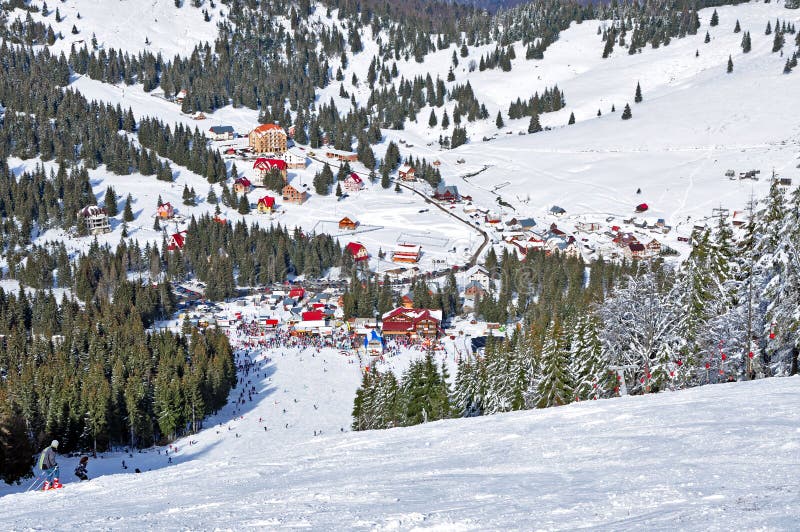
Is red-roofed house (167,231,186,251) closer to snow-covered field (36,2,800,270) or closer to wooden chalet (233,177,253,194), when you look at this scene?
snow-covered field (36,2,800,270)

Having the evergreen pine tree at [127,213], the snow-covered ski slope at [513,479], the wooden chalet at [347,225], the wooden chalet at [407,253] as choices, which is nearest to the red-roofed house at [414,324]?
the wooden chalet at [407,253]

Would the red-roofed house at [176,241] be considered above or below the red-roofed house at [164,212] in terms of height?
below

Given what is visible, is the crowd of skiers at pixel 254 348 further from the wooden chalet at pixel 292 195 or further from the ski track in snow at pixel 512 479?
the wooden chalet at pixel 292 195

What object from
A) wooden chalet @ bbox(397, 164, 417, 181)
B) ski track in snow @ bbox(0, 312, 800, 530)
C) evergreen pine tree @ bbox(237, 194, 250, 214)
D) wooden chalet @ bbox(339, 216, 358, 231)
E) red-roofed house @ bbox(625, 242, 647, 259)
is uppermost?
ski track in snow @ bbox(0, 312, 800, 530)

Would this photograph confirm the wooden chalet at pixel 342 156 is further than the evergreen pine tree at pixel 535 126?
No

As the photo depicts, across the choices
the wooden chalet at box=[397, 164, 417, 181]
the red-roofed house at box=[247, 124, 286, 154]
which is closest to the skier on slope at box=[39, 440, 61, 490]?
the wooden chalet at box=[397, 164, 417, 181]

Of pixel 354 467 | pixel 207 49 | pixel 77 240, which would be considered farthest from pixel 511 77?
pixel 354 467

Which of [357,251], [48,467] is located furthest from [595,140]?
[48,467]
